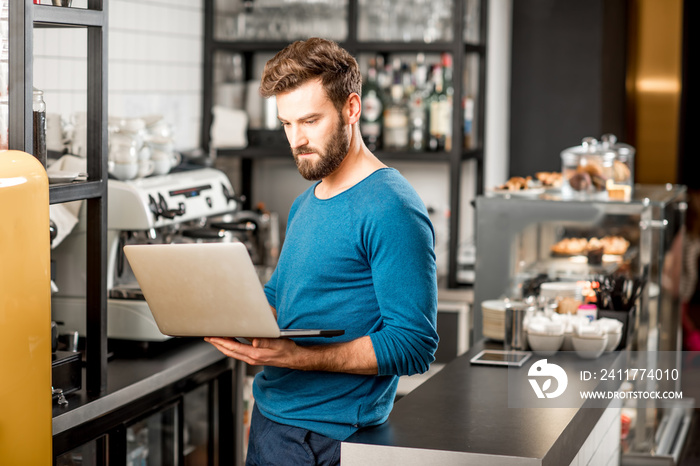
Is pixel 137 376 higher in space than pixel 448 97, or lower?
lower

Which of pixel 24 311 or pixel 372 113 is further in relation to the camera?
pixel 372 113

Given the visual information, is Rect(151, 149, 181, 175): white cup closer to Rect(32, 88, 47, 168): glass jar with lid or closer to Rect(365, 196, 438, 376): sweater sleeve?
Rect(32, 88, 47, 168): glass jar with lid

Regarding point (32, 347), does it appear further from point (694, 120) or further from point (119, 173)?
point (694, 120)

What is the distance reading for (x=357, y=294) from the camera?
192cm

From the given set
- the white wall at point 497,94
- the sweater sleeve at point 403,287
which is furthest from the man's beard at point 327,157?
the white wall at point 497,94

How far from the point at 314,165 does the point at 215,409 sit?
5.58ft

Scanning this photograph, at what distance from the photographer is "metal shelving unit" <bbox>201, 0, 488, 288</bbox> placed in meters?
4.31

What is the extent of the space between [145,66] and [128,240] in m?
1.22

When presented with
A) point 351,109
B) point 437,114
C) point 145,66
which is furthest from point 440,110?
point 351,109

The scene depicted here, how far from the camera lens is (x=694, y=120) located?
8.67 meters

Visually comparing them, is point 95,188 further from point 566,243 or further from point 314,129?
point 566,243

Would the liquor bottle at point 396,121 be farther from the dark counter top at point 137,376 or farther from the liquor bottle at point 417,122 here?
the dark counter top at point 137,376

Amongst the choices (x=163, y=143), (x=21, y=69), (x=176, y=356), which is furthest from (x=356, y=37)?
(x=21, y=69)

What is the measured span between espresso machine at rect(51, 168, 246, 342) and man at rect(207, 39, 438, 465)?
3.30 ft
